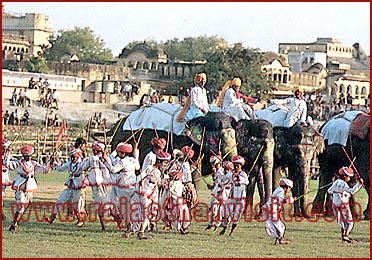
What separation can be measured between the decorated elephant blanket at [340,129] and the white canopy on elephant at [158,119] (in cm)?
238

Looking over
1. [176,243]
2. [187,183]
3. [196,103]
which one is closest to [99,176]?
[187,183]

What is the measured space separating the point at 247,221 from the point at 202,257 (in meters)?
4.74

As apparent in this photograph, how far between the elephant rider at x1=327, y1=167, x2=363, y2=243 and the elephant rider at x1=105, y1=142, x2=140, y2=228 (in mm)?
3214

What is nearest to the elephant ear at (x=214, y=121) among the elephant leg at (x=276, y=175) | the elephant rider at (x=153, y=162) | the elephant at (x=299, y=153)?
the elephant at (x=299, y=153)

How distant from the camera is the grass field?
12.8 m

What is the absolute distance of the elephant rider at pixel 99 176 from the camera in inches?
592

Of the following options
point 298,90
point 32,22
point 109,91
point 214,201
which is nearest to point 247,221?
point 214,201

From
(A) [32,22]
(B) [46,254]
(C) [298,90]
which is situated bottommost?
(B) [46,254]

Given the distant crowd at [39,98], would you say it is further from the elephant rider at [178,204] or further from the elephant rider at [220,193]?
the elephant rider at [178,204]

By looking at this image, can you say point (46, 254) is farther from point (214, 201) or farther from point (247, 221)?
point (247, 221)

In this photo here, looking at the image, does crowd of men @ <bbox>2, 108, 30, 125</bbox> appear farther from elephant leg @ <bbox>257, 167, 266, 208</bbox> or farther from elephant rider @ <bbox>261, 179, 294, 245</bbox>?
elephant rider @ <bbox>261, 179, 294, 245</bbox>

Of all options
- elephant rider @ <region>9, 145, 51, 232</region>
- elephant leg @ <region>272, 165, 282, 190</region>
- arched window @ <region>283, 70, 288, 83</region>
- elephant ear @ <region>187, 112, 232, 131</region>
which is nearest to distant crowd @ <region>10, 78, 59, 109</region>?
elephant leg @ <region>272, 165, 282, 190</region>

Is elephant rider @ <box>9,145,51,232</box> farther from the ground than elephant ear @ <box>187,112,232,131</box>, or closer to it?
closer to it

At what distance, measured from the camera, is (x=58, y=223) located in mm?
15711
